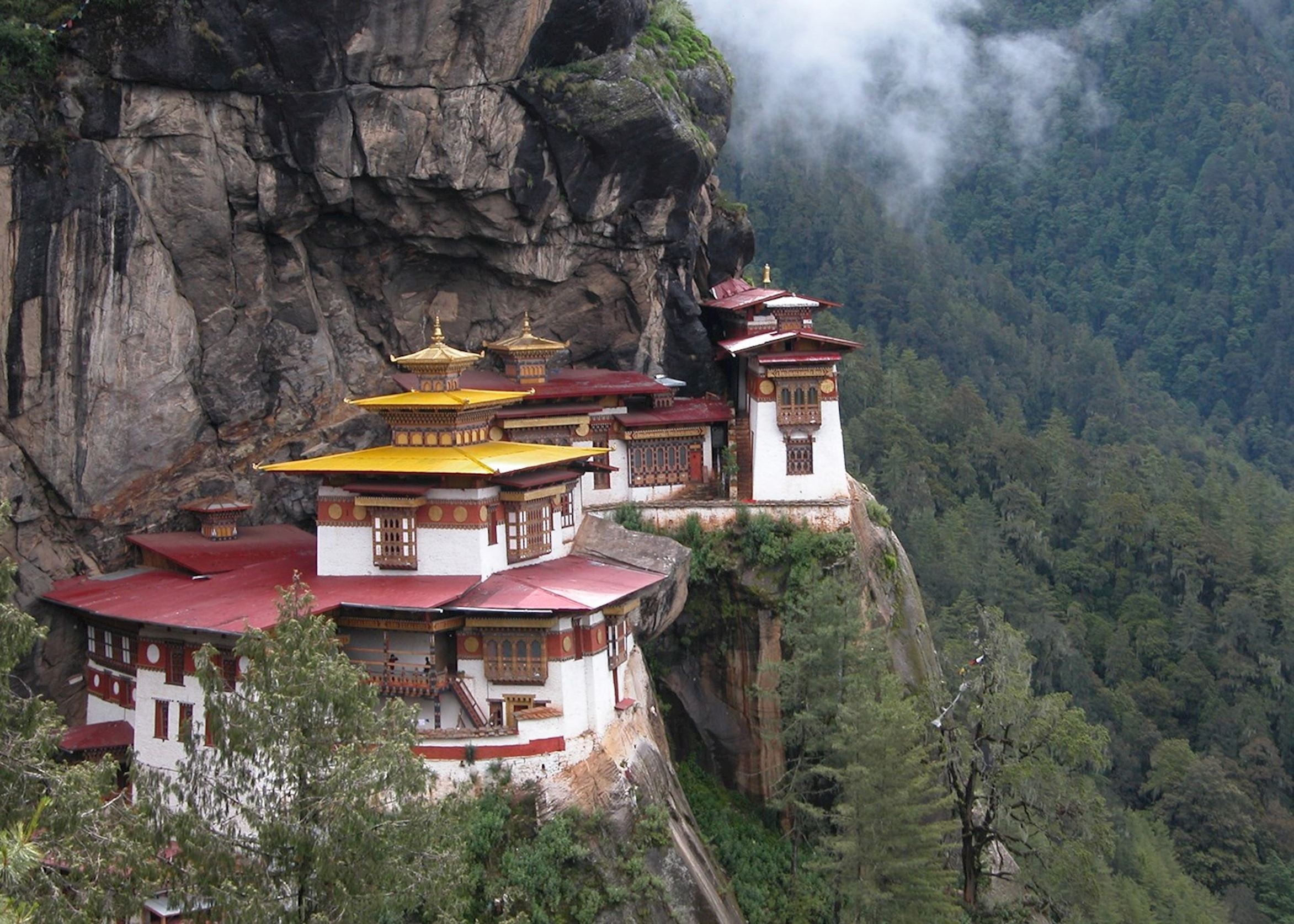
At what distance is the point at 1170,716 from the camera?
1950 inches

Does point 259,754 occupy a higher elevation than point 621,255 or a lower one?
lower

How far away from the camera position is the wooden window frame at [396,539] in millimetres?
24156

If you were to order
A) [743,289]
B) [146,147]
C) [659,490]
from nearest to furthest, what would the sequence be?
[146,147] → [659,490] → [743,289]

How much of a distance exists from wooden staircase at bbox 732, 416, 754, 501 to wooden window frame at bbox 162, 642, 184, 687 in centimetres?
1115

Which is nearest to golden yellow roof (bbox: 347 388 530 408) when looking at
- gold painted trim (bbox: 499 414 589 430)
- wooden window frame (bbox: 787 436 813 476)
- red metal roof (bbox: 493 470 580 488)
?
red metal roof (bbox: 493 470 580 488)

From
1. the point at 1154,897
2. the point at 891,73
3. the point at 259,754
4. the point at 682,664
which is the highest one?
the point at 891,73

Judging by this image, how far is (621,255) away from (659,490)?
14.6ft

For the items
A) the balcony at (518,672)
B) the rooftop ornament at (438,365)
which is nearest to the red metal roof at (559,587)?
the balcony at (518,672)

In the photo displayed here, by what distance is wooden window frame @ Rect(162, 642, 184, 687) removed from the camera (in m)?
22.8

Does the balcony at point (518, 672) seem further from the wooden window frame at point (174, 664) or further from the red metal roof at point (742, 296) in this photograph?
the red metal roof at point (742, 296)

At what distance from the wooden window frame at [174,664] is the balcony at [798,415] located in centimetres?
1179

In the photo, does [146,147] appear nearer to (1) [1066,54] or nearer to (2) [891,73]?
(2) [891,73]

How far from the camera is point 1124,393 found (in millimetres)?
80750

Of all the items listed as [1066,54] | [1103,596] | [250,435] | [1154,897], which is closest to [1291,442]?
[1066,54]
